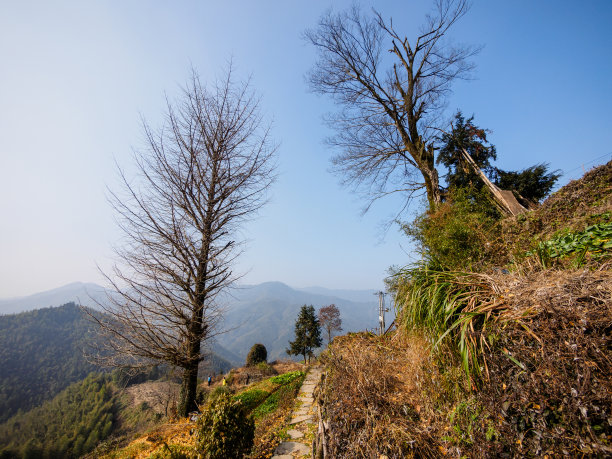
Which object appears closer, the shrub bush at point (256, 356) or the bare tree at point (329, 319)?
the shrub bush at point (256, 356)

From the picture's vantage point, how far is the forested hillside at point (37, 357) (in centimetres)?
4228

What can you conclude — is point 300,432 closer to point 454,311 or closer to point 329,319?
point 454,311

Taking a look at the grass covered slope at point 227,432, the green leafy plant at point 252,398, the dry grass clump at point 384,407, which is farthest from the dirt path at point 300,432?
the green leafy plant at point 252,398

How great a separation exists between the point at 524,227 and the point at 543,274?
5412mm

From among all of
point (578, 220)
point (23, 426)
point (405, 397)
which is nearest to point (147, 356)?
point (405, 397)

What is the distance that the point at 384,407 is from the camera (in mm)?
2502

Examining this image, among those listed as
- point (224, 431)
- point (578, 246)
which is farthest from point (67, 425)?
point (578, 246)

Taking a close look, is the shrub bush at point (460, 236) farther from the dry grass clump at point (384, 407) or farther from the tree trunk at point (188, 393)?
the tree trunk at point (188, 393)

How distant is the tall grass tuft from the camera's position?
182 cm

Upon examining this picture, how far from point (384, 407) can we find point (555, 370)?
1.73 meters

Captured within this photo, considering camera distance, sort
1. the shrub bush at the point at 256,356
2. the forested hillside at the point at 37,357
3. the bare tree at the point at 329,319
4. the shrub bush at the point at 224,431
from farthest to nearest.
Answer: the forested hillside at the point at 37,357 < the bare tree at the point at 329,319 < the shrub bush at the point at 256,356 < the shrub bush at the point at 224,431

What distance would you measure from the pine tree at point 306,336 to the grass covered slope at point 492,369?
901 inches

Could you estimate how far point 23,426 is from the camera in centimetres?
2923

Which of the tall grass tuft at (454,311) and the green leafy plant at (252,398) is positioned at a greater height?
the tall grass tuft at (454,311)
